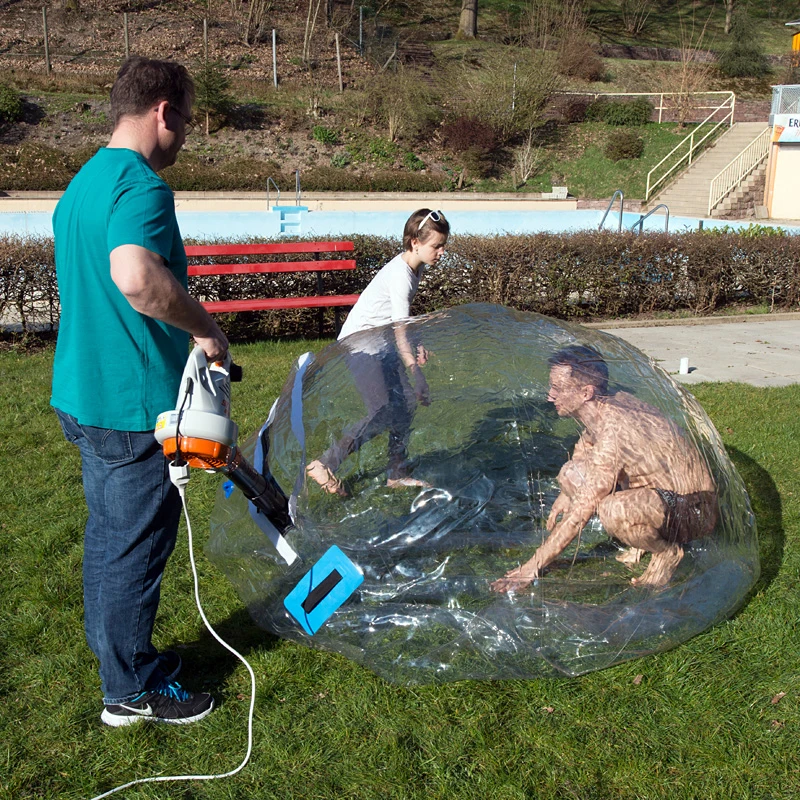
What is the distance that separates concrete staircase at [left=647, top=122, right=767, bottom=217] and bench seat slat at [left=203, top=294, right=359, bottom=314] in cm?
2295

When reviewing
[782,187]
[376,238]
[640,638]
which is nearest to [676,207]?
[782,187]

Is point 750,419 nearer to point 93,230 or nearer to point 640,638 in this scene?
point 640,638

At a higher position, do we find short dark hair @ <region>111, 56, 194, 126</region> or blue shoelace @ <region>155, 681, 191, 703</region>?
short dark hair @ <region>111, 56, 194, 126</region>

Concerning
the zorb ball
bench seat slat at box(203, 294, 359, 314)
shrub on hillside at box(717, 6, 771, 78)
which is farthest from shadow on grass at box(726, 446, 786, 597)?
shrub on hillside at box(717, 6, 771, 78)

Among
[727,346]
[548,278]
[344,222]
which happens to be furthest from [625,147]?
[727,346]

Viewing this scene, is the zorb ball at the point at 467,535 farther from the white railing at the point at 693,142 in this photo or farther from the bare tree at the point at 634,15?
the bare tree at the point at 634,15

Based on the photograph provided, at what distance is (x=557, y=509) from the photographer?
3096 mm

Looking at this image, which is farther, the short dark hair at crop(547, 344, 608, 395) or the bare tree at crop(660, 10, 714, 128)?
the bare tree at crop(660, 10, 714, 128)

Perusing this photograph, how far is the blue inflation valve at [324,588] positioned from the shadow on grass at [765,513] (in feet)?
6.44

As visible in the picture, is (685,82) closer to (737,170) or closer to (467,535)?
(737,170)

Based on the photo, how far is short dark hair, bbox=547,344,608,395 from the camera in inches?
132

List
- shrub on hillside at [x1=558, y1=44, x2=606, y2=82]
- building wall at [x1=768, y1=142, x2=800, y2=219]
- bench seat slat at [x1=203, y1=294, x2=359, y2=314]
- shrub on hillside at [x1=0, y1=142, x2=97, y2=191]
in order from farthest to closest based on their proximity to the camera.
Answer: shrub on hillside at [x1=558, y1=44, x2=606, y2=82] < building wall at [x1=768, y1=142, x2=800, y2=219] < shrub on hillside at [x1=0, y1=142, x2=97, y2=191] < bench seat slat at [x1=203, y1=294, x2=359, y2=314]

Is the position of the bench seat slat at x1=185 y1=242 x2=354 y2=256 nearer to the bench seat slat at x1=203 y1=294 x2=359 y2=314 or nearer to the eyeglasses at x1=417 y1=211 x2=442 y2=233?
the bench seat slat at x1=203 y1=294 x2=359 y2=314

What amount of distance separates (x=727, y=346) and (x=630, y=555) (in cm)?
718
